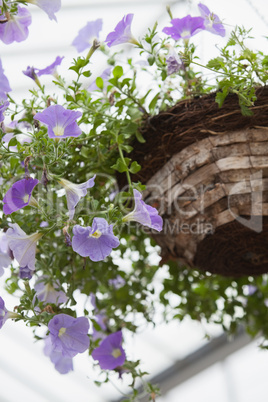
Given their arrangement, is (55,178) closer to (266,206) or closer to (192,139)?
(192,139)

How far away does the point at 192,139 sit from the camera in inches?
44.9

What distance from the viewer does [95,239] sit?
0.93 m

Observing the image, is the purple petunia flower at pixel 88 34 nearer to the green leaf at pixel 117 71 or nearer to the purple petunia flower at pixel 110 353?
the green leaf at pixel 117 71

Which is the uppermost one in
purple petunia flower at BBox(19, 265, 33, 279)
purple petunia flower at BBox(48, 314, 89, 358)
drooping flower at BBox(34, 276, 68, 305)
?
purple petunia flower at BBox(19, 265, 33, 279)

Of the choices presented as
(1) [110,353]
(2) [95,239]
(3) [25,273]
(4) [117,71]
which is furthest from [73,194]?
(1) [110,353]

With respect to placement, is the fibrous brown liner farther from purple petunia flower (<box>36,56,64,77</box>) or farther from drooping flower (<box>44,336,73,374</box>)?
drooping flower (<box>44,336,73,374</box>)

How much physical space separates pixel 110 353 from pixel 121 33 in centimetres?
65

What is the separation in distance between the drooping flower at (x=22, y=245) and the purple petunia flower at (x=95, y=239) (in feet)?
0.40

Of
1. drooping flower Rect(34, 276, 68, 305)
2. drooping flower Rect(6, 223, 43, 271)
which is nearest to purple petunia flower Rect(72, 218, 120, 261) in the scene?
drooping flower Rect(6, 223, 43, 271)

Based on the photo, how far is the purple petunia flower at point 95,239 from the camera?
92 centimetres

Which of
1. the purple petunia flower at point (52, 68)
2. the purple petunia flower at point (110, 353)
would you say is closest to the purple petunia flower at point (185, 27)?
the purple petunia flower at point (52, 68)

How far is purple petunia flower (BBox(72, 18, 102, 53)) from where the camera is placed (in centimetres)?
129

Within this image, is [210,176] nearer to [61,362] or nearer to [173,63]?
[173,63]

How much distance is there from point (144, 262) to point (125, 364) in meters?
0.34
